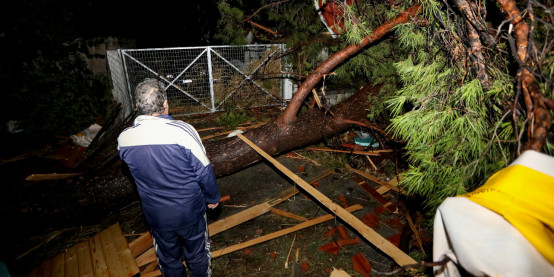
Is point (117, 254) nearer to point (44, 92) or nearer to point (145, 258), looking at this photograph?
point (145, 258)

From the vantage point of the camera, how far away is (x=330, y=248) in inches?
116

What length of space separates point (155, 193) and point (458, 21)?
3388mm

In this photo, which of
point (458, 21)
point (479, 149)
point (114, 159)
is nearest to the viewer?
point (479, 149)


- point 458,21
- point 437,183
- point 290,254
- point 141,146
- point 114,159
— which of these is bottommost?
point 290,254

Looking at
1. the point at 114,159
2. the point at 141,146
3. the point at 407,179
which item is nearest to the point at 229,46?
the point at 114,159

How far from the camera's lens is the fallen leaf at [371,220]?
3.30 metres

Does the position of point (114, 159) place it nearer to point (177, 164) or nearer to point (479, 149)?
point (177, 164)

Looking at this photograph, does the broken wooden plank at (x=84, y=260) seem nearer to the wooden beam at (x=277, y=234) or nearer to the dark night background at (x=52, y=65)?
the wooden beam at (x=277, y=234)

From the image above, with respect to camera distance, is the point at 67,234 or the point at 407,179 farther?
the point at 67,234

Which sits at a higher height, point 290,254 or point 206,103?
point 206,103

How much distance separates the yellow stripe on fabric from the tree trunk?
3.11m

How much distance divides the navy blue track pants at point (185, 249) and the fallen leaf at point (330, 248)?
1456mm

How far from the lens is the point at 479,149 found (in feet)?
6.12

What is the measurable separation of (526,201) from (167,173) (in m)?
2.44
